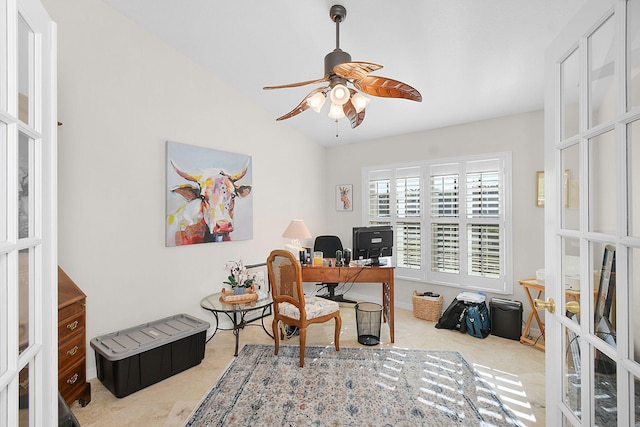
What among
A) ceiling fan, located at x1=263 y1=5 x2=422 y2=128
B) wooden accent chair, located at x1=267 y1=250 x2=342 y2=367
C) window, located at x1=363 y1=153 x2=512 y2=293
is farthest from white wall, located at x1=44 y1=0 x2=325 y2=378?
window, located at x1=363 y1=153 x2=512 y2=293

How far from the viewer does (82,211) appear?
7.82 ft

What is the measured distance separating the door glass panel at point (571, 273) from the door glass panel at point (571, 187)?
0.07 m

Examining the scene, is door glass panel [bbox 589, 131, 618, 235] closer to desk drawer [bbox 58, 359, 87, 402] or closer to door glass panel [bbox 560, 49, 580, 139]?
door glass panel [bbox 560, 49, 580, 139]

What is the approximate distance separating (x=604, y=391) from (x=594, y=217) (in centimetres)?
54

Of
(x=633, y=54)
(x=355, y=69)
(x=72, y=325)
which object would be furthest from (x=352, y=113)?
(x=72, y=325)

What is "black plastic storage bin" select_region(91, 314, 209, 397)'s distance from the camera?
7.19 feet

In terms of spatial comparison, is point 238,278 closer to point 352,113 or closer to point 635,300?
point 352,113

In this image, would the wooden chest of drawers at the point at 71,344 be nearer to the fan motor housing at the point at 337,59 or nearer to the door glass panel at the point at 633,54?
the fan motor housing at the point at 337,59

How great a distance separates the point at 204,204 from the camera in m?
3.21

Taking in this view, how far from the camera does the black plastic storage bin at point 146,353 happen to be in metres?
2.19

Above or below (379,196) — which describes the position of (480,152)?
above

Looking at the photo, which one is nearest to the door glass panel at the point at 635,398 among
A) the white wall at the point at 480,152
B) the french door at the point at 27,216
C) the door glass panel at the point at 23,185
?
the french door at the point at 27,216

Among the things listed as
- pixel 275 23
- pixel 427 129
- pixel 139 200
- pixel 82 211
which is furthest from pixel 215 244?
pixel 427 129

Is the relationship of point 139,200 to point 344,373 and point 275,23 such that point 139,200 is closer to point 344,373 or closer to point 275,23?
point 275,23
